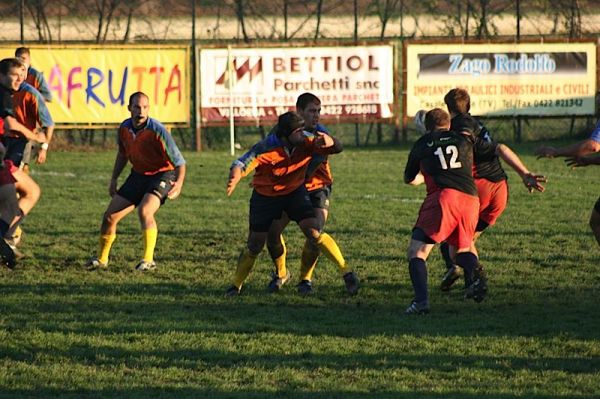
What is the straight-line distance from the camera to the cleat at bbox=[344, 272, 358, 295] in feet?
31.4

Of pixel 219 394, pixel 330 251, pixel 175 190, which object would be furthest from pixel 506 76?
pixel 219 394

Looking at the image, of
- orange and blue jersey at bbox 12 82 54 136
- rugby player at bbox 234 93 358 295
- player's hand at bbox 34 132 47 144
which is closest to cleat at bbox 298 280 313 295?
rugby player at bbox 234 93 358 295

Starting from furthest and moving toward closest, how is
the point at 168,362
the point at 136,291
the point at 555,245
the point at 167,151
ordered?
1. the point at 555,245
2. the point at 167,151
3. the point at 136,291
4. the point at 168,362

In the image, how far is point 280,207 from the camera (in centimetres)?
955

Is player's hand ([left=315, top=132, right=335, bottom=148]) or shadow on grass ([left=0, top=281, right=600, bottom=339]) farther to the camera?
player's hand ([left=315, top=132, right=335, bottom=148])

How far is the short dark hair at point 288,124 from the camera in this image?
920 cm

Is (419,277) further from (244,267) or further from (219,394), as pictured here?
(219,394)

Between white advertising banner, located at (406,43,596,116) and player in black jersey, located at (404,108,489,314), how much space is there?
49.7 ft

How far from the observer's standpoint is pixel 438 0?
89.9ft

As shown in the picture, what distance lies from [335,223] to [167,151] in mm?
3485

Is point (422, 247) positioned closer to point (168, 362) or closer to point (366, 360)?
point (366, 360)

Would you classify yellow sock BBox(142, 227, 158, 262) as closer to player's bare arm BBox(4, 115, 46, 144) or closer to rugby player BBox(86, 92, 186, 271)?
rugby player BBox(86, 92, 186, 271)

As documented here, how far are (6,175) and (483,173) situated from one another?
4.37m

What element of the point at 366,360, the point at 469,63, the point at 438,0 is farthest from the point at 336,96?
the point at 366,360
